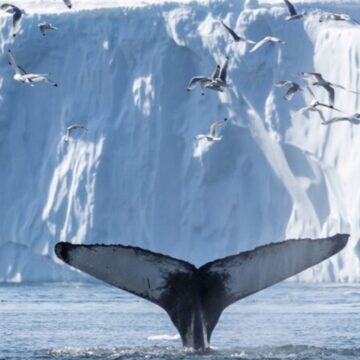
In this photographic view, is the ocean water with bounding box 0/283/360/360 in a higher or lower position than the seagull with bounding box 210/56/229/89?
lower

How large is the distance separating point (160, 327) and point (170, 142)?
22.5 meters

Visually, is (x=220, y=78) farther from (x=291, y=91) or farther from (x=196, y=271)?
(x=196, y=271)

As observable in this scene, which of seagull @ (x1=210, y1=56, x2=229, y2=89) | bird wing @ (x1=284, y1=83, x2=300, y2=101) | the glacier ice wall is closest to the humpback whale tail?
seagull @ (x1=210, y1=56, x2=229, y2=89)

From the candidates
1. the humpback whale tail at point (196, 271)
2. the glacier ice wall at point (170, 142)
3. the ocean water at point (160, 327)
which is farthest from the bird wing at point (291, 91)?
the glacier ice wall at point (170, 142)

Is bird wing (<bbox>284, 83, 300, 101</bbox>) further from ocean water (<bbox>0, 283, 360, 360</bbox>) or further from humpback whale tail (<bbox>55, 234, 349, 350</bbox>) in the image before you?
humpback whale tail (<bbox>55, 234, 349, 350</bbox>)

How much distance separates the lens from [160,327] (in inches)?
901

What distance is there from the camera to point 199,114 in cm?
4516

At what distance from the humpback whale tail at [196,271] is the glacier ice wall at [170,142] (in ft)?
93.9

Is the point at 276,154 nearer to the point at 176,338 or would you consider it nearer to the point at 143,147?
the point at 143,147

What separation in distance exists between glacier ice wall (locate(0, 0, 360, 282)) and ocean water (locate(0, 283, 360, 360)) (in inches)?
193

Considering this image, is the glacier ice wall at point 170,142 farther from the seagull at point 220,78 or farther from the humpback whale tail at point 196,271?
the humpback whale tail at point 196,271

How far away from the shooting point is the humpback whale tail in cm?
1213

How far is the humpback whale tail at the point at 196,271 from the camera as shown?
39.8 feet

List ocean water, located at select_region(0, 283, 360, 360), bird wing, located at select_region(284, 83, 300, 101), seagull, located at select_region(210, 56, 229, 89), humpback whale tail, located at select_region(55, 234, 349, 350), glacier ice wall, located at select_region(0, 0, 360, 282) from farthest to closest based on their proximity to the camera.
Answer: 1. glacier ice wall, located at select_region(0, 0, 360, 282)
2. bird wing, located at select_region(284, 83, 300, 101)
3. seagull, located at select_region(210, 56, 229, 89)
4. ocean water, located at select_region(0, 283, 360, 360)
5. humpback whale tail, located at select_region(55, 234, 349, 350)
